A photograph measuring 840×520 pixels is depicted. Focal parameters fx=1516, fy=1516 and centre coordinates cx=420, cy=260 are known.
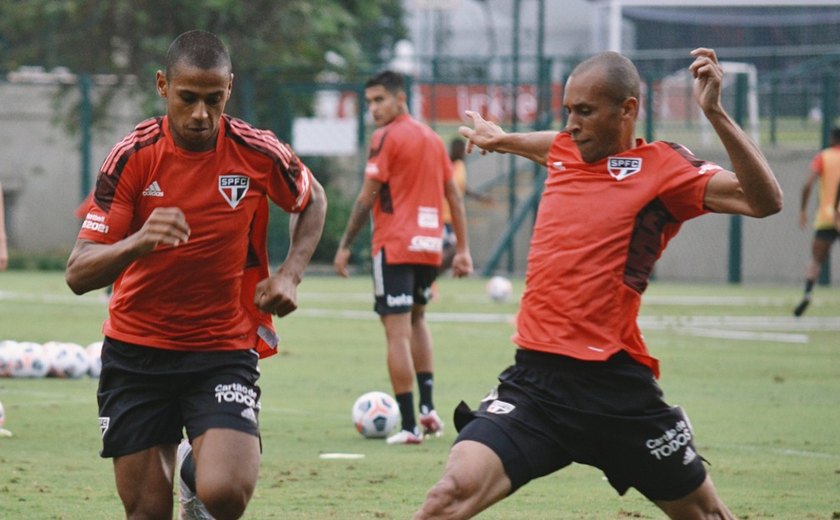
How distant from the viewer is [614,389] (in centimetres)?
549

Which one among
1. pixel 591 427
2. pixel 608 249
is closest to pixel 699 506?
pixel 591 427

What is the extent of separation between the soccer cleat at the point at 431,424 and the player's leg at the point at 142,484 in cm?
472

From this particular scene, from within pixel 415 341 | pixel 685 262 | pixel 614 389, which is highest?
pixel 614 389

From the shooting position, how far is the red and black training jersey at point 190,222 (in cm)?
575

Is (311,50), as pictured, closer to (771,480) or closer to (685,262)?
(685,262)

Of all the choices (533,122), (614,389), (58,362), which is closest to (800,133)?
(533,122)

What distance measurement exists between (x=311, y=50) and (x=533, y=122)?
4.98m

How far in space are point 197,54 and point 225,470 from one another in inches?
61.2

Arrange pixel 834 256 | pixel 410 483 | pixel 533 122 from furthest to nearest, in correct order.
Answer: pixel 533 122
pixel 834 256
pixel 410 483

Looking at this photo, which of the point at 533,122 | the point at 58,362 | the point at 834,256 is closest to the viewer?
the point at 58,362

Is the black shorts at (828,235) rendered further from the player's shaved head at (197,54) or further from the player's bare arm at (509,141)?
the player's shaved head at (197,54)

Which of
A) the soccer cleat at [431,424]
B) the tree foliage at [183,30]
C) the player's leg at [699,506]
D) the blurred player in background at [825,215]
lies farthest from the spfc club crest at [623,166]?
the tree foliage at [183,30]

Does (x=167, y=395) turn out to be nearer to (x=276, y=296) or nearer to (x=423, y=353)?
(x=276, y=296)

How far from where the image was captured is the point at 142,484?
5.77 metres
